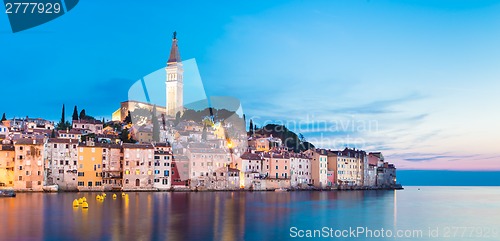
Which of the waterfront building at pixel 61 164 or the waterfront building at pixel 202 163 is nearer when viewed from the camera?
the waterfront building at pixel 61 164

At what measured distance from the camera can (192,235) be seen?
2144 cm

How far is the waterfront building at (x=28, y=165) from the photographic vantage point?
4909 cm

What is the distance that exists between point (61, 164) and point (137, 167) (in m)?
7.52

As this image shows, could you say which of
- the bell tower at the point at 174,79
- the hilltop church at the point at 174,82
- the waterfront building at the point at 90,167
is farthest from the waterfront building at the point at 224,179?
the bell tower at the point at 174,79

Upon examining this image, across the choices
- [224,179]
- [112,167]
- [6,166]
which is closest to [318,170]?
[224,179]

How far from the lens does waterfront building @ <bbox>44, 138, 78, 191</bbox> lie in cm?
5066

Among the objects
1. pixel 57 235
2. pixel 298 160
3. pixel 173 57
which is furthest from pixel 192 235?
pixel 173 57

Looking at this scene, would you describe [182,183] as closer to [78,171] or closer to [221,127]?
[78,171]

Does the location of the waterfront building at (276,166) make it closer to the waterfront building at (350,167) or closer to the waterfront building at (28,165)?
the waterfront building at (350,167)

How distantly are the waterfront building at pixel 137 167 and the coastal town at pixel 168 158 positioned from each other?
102mm

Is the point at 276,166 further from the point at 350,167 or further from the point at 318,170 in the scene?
the point at 350,167

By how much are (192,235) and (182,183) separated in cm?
3571

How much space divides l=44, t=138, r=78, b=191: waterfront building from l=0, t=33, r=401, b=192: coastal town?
93 mm

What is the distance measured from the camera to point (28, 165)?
4925cm
